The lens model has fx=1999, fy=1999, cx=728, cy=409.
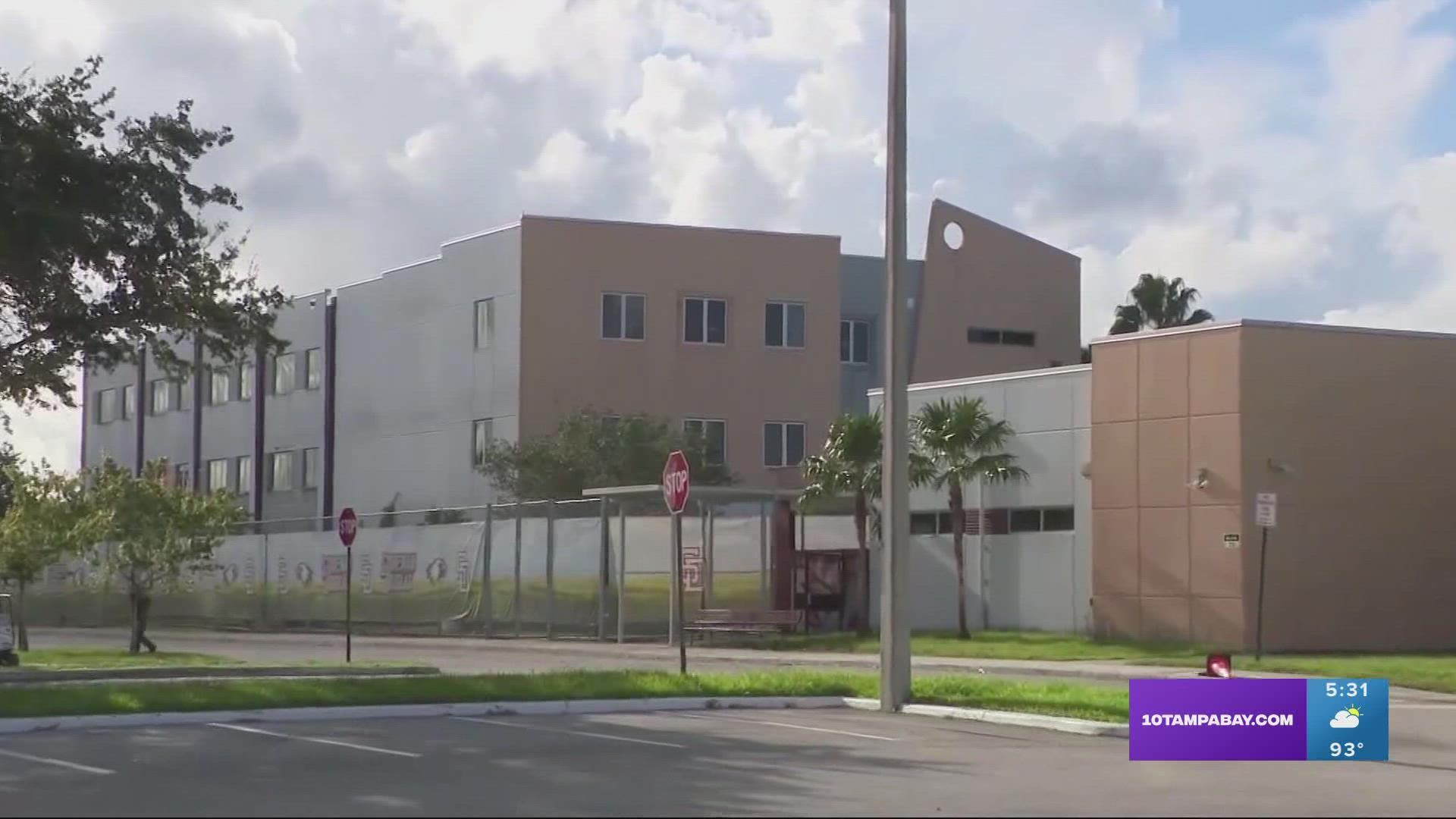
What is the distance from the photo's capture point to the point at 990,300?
206 feet

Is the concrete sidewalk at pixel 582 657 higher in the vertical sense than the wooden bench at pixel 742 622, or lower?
lower

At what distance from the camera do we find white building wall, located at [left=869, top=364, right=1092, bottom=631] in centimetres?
3919

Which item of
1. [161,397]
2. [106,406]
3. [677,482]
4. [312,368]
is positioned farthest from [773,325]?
[677,482]

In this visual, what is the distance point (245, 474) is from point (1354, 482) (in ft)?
152

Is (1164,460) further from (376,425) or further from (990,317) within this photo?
(376,425)

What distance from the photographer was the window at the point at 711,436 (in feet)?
186

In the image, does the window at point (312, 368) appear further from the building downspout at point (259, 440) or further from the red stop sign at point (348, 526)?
the red stop sign at point (348, 526)

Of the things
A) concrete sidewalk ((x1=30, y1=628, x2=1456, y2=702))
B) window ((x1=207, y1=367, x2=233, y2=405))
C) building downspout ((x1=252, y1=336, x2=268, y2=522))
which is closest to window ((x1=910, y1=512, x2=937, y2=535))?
concrete sidewalk ((x1=30, y1=628, x2=1456, y2=702))

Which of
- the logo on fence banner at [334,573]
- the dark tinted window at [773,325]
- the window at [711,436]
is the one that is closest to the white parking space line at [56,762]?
the logo on fence banner at [334,573]

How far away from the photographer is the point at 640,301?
193 feet

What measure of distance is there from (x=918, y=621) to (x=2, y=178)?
25.5 metres

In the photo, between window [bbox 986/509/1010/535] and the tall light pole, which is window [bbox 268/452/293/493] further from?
the tall light pole

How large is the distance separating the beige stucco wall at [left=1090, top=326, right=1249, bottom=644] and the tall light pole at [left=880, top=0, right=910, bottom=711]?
→ 16.2 m
